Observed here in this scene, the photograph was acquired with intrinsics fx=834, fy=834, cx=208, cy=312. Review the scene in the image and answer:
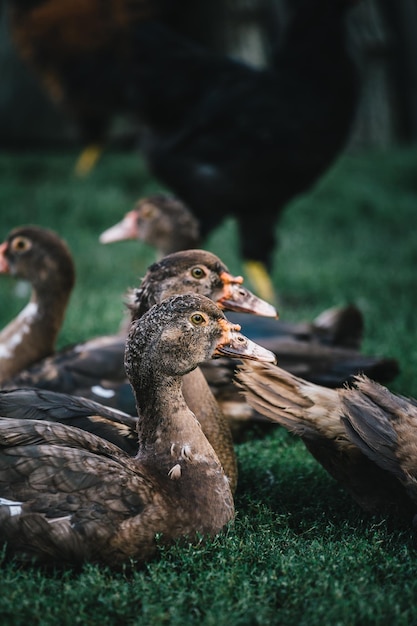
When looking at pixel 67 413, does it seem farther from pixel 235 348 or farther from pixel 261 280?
pixel 261 280

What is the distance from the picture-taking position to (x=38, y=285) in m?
4.46

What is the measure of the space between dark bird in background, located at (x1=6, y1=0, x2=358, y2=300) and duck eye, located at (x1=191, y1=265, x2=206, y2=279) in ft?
9.22

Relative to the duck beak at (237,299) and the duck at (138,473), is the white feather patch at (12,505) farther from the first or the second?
the duck beak at (237,299)

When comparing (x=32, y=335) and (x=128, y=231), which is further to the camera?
(x=128, y=231)

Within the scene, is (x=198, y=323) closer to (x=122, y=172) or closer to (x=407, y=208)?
(x=407, y=208)

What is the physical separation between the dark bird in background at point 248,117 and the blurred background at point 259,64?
4.51 meters

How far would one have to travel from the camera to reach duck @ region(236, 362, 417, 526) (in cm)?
287

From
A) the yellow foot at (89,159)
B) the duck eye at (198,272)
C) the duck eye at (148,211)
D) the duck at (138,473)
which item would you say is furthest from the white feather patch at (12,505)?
the yellow foot at (89,159)

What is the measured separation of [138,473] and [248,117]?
405cm

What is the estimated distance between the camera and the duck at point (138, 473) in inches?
99.5

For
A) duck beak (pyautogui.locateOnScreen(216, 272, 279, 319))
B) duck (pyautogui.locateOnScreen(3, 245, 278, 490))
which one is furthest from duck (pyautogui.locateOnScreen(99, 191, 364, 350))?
duck beak (pyautogui.locateOnScreen(216, 272, 279, 319))

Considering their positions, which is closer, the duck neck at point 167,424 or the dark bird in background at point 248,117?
the duck neck at point 167,424

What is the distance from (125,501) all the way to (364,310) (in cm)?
397

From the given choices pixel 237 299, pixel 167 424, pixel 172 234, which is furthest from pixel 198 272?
pixel 172 234
